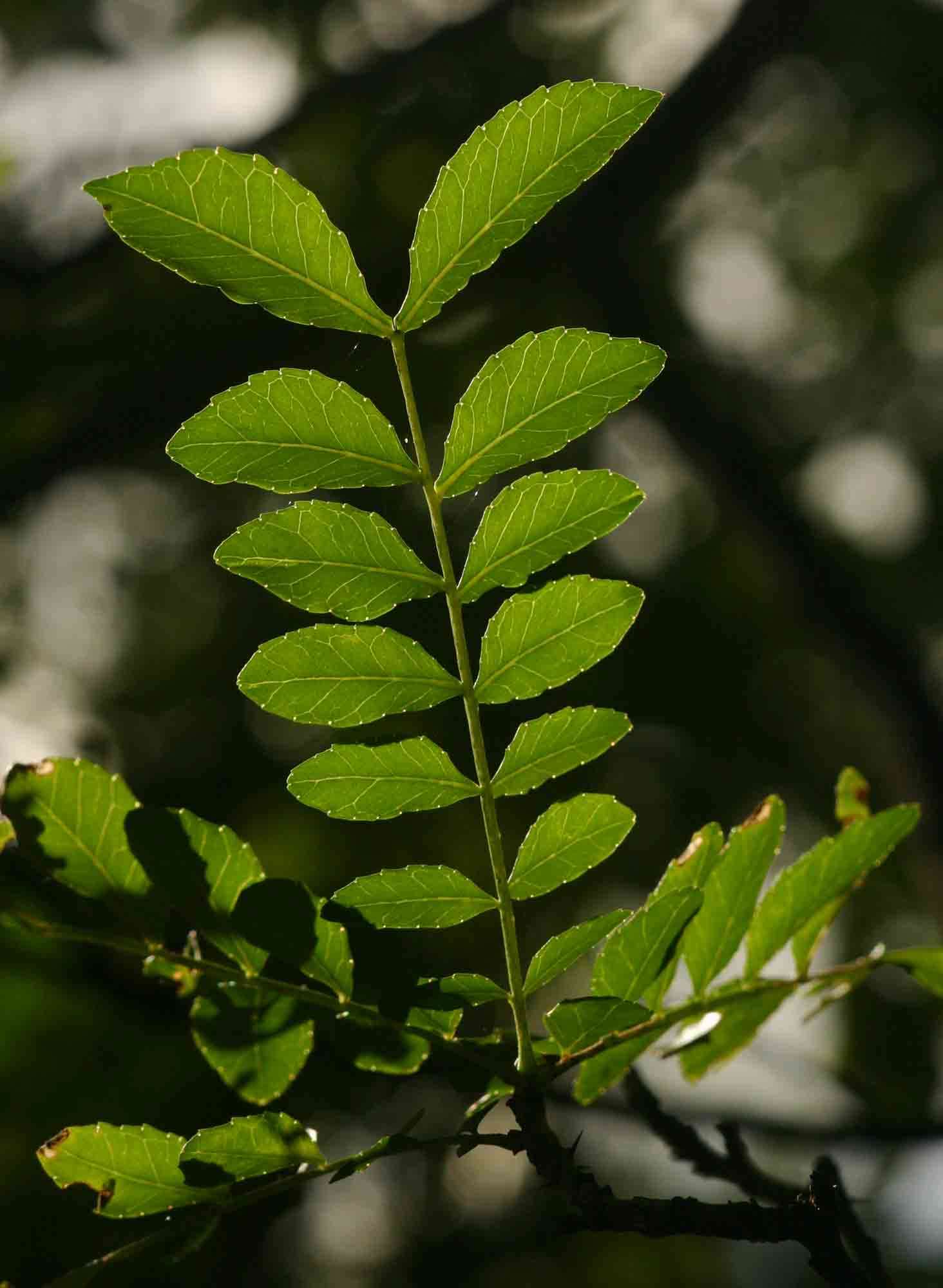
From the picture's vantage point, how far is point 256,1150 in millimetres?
1071

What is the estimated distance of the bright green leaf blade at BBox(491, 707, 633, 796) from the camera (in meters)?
1.12

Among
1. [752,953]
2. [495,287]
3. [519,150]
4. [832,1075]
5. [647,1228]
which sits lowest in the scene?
[832,1075]

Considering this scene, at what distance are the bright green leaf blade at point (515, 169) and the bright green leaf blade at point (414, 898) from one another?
506mm

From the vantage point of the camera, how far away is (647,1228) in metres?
1.07

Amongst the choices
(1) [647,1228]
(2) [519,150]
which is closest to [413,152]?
(2) [519,150]

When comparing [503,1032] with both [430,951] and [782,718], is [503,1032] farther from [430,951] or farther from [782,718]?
[782,718]

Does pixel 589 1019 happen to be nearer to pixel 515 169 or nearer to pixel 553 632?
pixel 553 632

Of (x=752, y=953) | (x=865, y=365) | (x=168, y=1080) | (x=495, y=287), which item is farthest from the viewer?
(x=865, y=365)

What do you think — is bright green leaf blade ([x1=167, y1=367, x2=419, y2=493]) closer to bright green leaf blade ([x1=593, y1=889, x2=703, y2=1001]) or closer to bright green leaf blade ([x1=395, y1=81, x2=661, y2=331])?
bright green leaf blade ([x1=395, y1=81, x2=661, y2=331])

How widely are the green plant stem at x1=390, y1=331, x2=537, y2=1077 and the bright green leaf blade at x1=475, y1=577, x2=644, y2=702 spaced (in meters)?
0.03

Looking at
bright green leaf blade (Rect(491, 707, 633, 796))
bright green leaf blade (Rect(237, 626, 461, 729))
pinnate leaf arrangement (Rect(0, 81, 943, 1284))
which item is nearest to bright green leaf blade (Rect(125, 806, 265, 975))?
pinnate leaf arrangement (Rect(0, 81, 943, 1284))

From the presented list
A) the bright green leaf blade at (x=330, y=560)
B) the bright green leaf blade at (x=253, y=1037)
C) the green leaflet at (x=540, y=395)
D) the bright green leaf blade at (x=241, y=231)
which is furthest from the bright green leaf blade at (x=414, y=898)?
the bright green leaf blade at (x=241, y=231)

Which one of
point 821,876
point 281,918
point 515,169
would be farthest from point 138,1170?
point 515,169

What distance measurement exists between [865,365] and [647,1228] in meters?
4.99
